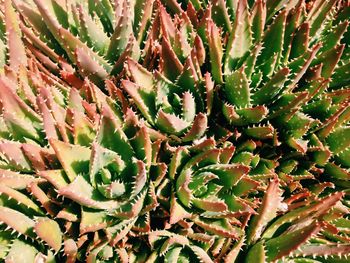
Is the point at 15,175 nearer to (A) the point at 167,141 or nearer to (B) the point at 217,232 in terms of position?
(A) the point at 167,141

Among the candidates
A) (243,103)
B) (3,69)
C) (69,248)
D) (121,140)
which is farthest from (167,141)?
(3,69)

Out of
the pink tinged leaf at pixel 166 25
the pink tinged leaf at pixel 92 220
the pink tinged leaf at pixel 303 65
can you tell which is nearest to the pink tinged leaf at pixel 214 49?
the pink tinged leaf at pixel 166 25

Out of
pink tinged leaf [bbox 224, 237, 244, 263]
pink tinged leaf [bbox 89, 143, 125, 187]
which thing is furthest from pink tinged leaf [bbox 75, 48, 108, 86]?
pink tinged leaf [bbox 224, 237, 244, 263]

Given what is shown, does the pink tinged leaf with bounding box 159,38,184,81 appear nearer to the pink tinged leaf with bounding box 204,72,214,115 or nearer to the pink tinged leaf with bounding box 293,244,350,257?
the pink tinged leaf with bounding box 204,72,214,115

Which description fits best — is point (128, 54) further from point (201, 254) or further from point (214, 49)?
point (201, 254)

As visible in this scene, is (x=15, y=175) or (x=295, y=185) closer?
(x=15, y=175)

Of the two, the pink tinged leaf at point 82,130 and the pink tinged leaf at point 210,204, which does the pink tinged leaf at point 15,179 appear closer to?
the pink tinged leaf at point 82,130
